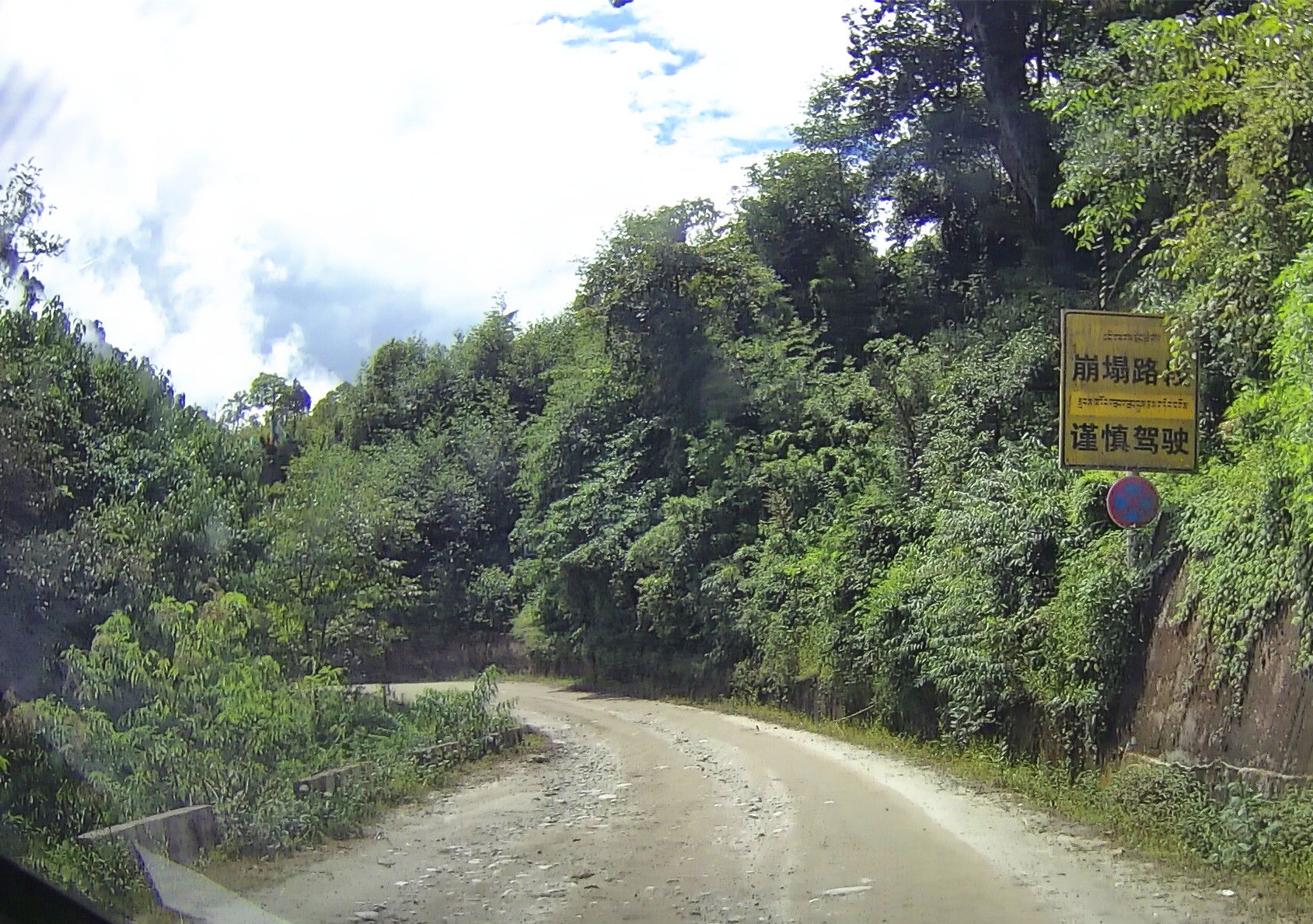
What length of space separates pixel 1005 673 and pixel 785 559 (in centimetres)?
951

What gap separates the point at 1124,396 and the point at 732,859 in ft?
20.4

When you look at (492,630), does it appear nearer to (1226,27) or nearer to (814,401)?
(814,401)

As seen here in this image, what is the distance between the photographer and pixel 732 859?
356 inches

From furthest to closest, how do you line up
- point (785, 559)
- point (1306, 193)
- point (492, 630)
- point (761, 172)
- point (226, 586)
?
point (492, 630)
point (761, 172)
point (785, 559)
point (226, 586)
point (1306, 193)

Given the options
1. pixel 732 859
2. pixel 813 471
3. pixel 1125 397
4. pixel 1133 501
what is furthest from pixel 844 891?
pixel 813 471

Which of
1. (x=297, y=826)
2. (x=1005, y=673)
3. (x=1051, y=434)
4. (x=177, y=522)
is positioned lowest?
(x=297, y=826)

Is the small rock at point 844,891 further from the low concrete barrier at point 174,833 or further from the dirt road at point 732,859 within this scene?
the low concrete barrier at point 174,833

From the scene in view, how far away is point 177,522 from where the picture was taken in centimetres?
1472

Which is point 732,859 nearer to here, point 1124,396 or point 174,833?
point 174,833

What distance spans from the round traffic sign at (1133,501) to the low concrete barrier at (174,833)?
857cm

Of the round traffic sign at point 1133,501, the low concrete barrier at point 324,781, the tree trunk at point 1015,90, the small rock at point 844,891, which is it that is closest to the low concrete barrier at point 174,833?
the low concrete barrier at point 324,781

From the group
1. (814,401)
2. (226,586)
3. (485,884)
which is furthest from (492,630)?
A: (485,884)

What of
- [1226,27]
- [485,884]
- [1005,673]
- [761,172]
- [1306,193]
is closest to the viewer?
[485,884]

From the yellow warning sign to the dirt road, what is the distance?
369 centimetres
